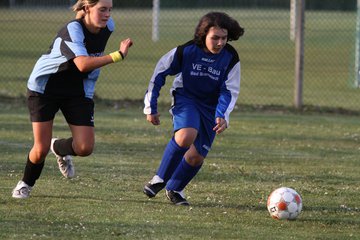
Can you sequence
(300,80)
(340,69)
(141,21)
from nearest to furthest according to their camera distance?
(300,80) < (340,69) < (141,21)

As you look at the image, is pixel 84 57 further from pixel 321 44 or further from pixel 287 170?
pixel 321 44

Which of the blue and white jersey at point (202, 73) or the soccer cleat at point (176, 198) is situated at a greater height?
the blue and white jersey at point (202, 73)

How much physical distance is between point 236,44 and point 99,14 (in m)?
19.3

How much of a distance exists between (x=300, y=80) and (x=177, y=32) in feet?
38.2

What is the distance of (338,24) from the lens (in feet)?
85.0

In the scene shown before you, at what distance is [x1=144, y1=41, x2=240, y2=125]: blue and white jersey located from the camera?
7.38 m

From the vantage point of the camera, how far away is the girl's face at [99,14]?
23.1 feet

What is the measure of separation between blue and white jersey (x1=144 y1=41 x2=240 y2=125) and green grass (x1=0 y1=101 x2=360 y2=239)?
81cm

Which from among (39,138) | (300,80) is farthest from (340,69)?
(39,138)

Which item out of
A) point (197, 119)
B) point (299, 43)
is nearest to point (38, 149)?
point (197, 119)

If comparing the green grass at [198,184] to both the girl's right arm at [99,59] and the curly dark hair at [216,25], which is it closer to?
the girl's right arm at [99,59]

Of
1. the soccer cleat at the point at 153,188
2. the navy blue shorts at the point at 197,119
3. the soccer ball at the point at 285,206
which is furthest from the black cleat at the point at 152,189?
the soccer ball at the point at 285,206

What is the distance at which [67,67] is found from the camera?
281 inches

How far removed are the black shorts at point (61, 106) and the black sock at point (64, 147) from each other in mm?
310
